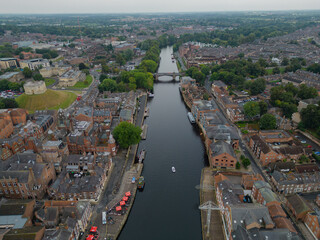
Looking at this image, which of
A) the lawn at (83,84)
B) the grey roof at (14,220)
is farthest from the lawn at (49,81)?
the grey roof at (14,220)

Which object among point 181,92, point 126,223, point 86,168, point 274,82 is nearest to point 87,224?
point 126,223

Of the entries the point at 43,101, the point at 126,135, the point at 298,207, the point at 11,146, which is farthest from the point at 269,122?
the point at 43,101

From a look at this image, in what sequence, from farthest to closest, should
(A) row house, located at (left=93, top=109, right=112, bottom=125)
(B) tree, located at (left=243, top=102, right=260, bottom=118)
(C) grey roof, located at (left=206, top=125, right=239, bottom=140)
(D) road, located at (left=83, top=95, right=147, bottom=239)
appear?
(B) tree, located at (left=243, top=102, right=260, bottom=118) < (A) row house, located at (left=93, top=109, right=112, bottom=125) < (C) grey roof, located at (left=206, top=125, right=239, bottom=140) < (D) road, located at (left=83, top=95, right=147, bottom=239)

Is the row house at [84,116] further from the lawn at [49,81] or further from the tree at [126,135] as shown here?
the lawn at [49,81]

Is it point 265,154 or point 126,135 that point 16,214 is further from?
point 265,154

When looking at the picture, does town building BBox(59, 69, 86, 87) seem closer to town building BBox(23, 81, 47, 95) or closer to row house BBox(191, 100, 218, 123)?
town building BBox(23, 81, 47, 95)

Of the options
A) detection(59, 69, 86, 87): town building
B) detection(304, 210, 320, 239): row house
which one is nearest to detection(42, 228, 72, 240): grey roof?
detection(304, 210, 320, 239): row house

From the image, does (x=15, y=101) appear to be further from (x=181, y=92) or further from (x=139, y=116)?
(x=181, y=92)
